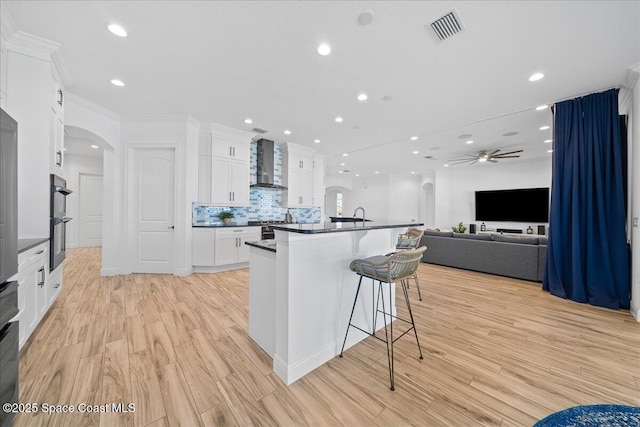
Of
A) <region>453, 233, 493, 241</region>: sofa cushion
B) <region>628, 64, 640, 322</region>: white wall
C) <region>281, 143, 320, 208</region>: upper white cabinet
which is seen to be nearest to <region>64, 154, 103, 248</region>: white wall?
<region>281, 143, 320, 208</region>: upper white cabinet

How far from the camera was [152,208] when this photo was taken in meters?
4.39

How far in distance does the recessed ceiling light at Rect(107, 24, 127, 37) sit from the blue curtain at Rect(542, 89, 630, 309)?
5.48 meters

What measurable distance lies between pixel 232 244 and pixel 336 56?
3628 millimetres

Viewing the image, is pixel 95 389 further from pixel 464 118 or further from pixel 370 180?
pixel 370 180

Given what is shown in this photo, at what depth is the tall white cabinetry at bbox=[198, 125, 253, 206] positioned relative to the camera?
4.68m

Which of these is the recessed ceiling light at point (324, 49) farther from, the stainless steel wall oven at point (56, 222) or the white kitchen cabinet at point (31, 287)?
the stainless steel wall oven at point (56, 222)

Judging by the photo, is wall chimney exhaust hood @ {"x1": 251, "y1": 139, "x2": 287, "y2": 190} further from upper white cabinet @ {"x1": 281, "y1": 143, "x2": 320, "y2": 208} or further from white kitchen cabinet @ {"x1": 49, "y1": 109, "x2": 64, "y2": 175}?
white kitchen cabinet @ {"x1": 49, "y1": 109, "x2": 64, "y2": 175}

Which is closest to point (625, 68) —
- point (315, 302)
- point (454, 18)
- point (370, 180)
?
point (454, 18)

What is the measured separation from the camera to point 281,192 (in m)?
6.26

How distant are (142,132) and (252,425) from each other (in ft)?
Result: 15.9

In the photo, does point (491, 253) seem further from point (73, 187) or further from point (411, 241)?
point (73, 187)

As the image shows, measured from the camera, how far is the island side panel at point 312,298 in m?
1.72

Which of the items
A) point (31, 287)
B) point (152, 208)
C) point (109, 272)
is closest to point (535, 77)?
point (31, 287)

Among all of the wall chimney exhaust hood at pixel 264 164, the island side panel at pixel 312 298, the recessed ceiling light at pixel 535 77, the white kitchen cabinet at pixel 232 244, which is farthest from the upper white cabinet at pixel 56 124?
the recessed ceiling light at pixel 535 77
